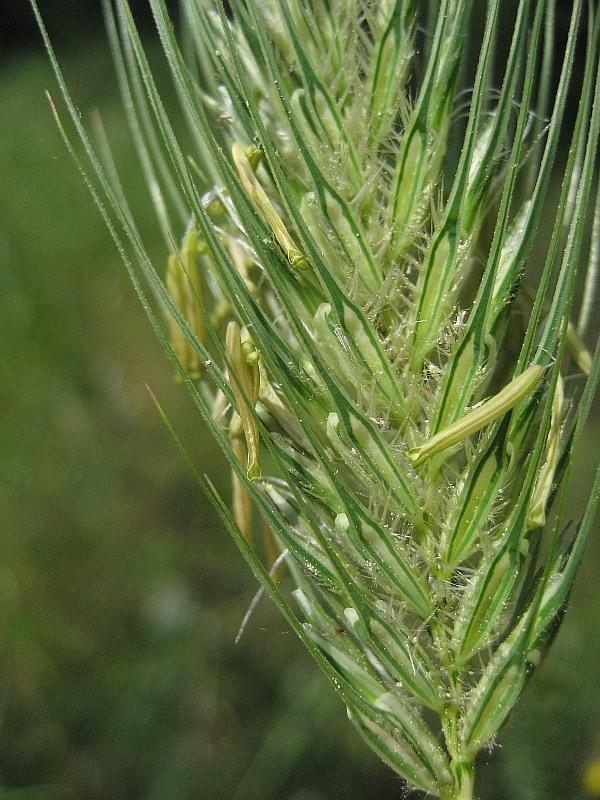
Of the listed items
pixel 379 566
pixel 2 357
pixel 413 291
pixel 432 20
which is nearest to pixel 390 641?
pixel 379 566

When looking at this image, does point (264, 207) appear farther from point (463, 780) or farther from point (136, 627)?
point (136, 627)

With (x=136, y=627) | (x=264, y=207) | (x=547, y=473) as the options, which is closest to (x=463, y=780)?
(x=547, y=473)

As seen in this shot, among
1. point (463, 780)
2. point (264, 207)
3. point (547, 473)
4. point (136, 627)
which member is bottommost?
point (136, 627)

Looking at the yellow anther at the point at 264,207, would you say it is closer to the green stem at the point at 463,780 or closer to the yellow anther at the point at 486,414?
the yellow anther at the point at 486,414

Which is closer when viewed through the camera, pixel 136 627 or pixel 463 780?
pixel 463 780

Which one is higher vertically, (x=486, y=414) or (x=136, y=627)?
(x=486, y=414)

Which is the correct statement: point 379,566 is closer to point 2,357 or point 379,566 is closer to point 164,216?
point 164,216

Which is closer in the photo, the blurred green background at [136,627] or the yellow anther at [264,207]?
the yellow anther at [264,207]

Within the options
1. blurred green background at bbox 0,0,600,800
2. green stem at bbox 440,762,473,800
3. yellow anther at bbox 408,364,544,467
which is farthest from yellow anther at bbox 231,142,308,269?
blurred green background at bbox 0,0,600,800

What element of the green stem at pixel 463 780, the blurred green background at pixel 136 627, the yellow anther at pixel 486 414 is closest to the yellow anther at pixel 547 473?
the yellow anther at pixel 486 414
